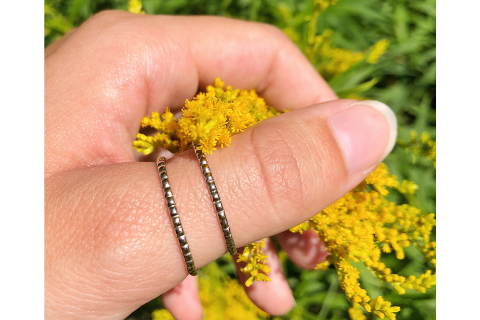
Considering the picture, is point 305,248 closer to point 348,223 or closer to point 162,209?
point 348,223

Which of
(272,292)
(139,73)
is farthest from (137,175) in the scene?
(272,292)

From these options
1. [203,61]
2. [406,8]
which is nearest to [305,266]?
[203,61]

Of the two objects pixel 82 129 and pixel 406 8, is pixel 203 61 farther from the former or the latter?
pixel 406 8

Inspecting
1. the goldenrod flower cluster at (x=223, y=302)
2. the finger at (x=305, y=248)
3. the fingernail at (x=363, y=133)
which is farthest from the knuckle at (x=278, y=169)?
the goldenrod flower cluster at (x=223, y=302)

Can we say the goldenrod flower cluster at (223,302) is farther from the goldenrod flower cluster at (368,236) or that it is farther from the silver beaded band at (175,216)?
the silver beaded band at (175,216)

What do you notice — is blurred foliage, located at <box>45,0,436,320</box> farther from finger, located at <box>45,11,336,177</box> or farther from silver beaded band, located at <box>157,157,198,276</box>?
silver beaded band, located at <box>157,157,198,276</box>

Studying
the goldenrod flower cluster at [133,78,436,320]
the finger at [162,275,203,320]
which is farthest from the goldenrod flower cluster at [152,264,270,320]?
the goldenrod flower cluster at [133,78,436,320]
